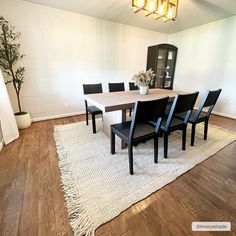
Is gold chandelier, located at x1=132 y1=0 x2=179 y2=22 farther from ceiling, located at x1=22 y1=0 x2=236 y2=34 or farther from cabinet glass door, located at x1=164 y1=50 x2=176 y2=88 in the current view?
cabinet glass door, located at x1=164 y1=50 x2=176 y2=88

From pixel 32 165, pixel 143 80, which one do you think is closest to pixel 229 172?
pixel 143 80

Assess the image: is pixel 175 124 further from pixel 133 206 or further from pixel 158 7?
pixel 158 7

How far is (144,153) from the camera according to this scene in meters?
2.01

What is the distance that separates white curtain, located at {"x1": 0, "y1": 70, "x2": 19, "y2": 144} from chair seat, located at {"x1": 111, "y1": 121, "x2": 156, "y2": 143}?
1794 mm

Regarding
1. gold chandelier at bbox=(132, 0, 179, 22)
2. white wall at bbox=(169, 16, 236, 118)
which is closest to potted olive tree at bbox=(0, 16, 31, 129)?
gold chandelier at bbox=(132, 0, 179, 22)

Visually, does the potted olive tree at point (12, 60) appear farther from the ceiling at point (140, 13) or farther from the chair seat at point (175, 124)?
the chair seat at point (175, 124)

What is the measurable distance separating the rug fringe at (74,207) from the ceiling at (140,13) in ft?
9.76

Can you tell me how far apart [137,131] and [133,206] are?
0.79 m

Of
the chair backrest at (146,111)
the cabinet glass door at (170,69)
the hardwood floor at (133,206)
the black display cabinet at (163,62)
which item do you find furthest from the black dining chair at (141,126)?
the cabinet glass door at (170,69)

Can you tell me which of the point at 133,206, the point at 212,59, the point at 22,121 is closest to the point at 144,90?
the point at 133,206

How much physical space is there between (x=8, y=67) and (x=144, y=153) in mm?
2901

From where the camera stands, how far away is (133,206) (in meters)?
1.24

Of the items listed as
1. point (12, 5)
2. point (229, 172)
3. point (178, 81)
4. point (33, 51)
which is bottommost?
point (229, 172)

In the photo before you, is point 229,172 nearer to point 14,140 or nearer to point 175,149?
point 175,149
